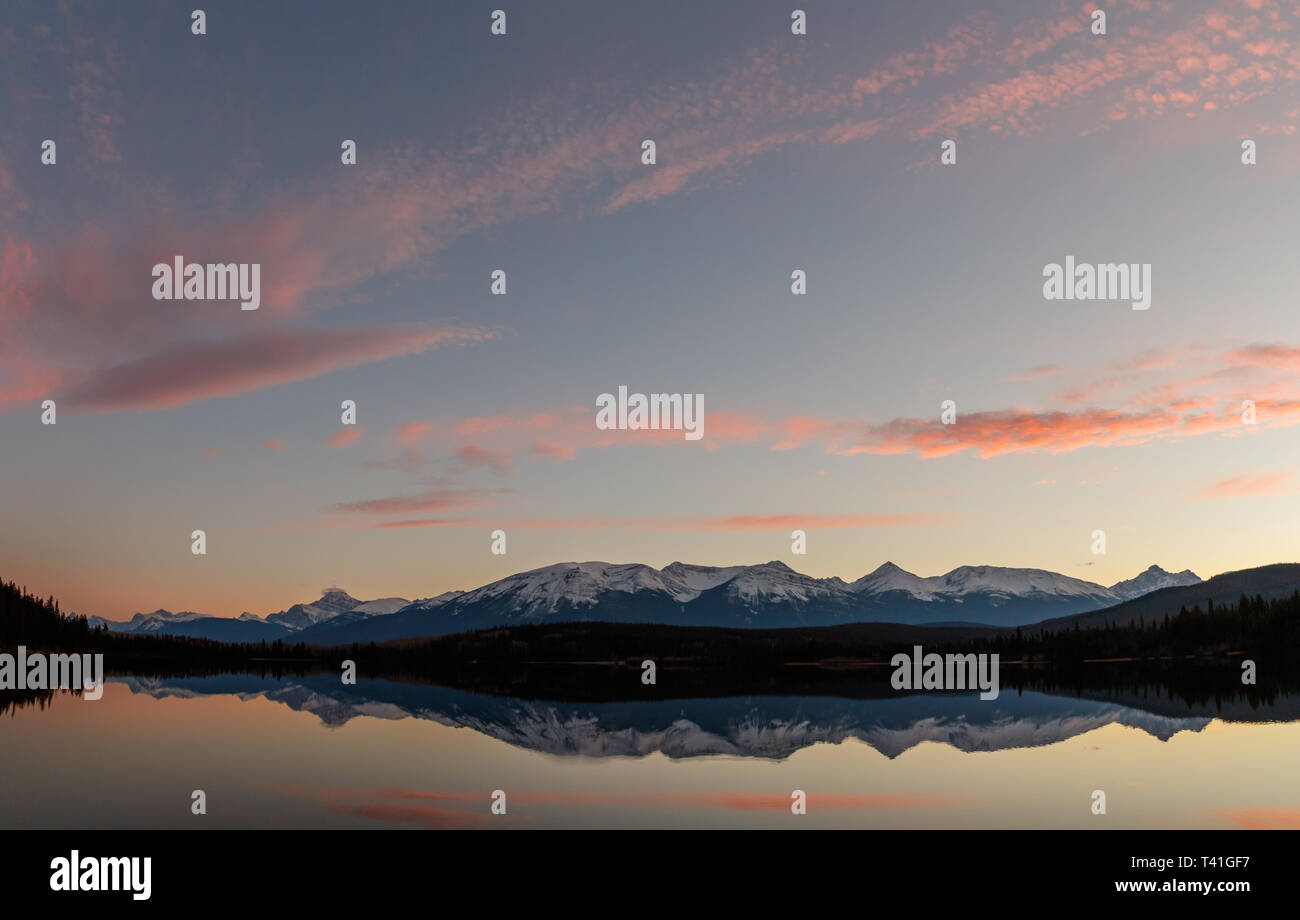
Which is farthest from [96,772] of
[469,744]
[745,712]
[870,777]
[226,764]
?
[745,712]

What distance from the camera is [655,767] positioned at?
4966 cm

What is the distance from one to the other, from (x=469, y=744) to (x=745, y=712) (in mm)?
33153

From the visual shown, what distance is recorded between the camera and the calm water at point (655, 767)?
3644 cm

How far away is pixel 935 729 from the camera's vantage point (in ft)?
230

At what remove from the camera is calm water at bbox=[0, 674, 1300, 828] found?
120 feet
